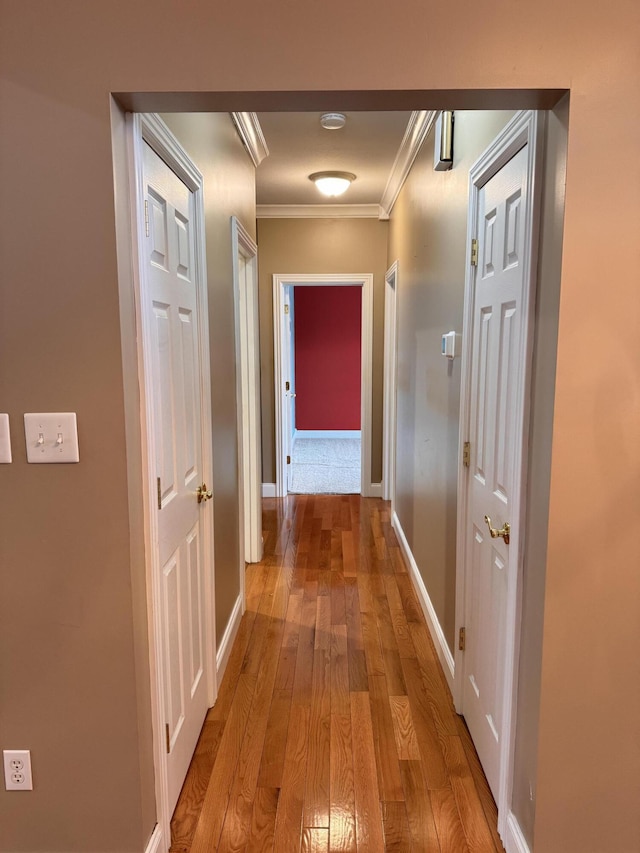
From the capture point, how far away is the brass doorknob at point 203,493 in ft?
6.90

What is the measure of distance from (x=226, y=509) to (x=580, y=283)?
6.11ft

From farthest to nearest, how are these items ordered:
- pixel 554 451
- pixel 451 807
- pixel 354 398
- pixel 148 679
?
pixel 354 398 < pixel 451 807 < pixel 148 679 < pixel 554 451

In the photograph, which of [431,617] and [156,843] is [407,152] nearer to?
[431,617]

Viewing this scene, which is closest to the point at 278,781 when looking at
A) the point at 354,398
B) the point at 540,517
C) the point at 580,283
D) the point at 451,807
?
the point at 451,807

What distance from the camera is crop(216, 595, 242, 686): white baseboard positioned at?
253cm

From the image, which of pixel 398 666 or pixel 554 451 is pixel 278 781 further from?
pixel 554 451

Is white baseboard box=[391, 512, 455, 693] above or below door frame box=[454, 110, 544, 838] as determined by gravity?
below

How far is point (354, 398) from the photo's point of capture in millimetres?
7980

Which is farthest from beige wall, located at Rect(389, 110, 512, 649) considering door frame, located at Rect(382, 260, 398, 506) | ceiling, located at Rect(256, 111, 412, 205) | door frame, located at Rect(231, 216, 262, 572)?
door frame, located at Rect(231, 216, 262, 572)

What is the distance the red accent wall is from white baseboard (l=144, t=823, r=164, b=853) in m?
6.56

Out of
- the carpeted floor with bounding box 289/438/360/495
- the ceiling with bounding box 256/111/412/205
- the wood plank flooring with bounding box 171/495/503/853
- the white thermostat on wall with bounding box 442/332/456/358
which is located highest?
the ceiling with bounding box 256/111/412/205

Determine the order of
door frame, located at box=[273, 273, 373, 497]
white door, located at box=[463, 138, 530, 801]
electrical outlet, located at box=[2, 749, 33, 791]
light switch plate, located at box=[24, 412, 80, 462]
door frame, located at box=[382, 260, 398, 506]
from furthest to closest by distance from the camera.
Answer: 1. door frame, located at box=[273, 273, 373, 497]
2. door frame, located at box=[382, 260, 398, 506]
3. white door, located at box=[463, 138, 530, 801]
4. electrical outlet, located at box=[2, 749, 33, 791]
5. light switch plate, located at box=[24, 412, 80, 462]

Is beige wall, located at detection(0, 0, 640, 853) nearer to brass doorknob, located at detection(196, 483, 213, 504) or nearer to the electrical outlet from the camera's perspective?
the electrical outlet

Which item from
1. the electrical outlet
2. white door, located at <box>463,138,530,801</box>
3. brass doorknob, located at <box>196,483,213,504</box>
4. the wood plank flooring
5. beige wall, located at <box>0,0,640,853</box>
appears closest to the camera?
beige wall, located at <box>0,0,640,853</box>
